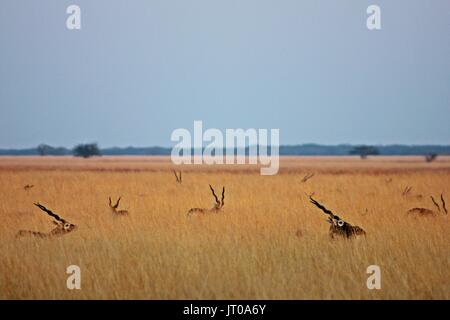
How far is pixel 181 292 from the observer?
6.68 m

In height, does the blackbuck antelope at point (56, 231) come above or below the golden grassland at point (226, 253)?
above

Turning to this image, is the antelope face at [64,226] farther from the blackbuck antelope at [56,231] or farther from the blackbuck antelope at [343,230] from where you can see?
the blackbuck antelope at [343,230]

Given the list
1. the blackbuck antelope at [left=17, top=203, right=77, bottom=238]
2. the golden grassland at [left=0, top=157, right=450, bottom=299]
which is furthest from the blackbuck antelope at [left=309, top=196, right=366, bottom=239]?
the blackbuck antelope at [left=17, top=203, right=77, bottom=238]

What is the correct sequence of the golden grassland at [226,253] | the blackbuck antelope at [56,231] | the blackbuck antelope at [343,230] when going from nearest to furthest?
the golden grassland at [226,253] < the blackbuck antelope at [343,230] < the blackbuck antelope at [56,231]

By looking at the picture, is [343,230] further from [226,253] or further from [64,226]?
[64,226]

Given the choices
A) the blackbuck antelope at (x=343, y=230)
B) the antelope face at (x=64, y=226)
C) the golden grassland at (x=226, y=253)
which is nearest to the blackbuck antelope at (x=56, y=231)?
the antelope face at (x=64, y=226)

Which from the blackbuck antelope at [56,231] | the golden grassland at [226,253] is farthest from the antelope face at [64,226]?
the golden grassland at [226,253]

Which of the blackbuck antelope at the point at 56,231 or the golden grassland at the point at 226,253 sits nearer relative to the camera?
the golden grassland at the point at 226,253

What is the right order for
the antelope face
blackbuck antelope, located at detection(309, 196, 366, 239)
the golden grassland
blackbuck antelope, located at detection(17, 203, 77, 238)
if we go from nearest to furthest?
the golden grassland → blackbuck antelope, located at detection(309, 196, 366, 239) → blackbuck antelope, located at detection(17, 203, 77, 238) → the antelope face

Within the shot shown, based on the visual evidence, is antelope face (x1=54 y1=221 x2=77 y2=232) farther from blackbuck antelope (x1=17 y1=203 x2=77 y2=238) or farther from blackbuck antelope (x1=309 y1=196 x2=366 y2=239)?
blackbuck antelope (x1=309 y1=196 x2=366 y2=239)

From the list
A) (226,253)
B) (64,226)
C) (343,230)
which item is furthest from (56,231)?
(343,230)

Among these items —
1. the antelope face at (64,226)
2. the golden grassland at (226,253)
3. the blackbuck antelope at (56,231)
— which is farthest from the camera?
the antelope face at (64,226)

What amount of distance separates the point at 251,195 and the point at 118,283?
31.5 feet

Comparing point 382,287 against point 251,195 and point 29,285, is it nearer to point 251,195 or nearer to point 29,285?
point 29,285
